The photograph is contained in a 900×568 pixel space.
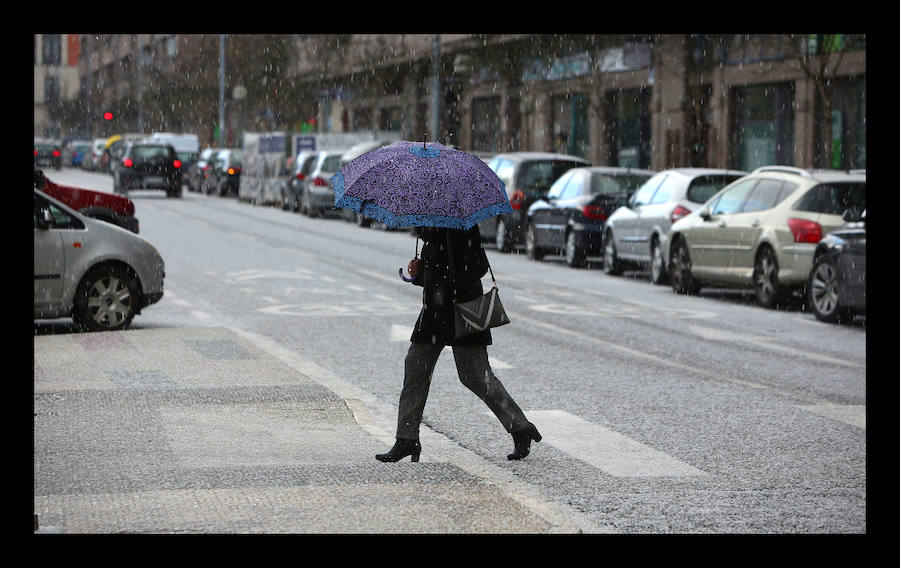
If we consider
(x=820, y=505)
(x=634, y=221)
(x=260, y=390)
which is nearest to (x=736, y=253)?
(x=634, y=221)

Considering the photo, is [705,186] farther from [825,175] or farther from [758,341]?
[758,341]

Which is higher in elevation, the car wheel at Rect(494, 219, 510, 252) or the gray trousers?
the car wheel at Rect(494, 219, 510, 252)

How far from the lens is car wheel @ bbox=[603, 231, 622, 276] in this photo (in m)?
22.1

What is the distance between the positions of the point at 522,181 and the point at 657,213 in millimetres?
5903

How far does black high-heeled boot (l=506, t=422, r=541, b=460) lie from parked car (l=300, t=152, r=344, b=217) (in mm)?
30657

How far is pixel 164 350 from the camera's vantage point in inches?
493

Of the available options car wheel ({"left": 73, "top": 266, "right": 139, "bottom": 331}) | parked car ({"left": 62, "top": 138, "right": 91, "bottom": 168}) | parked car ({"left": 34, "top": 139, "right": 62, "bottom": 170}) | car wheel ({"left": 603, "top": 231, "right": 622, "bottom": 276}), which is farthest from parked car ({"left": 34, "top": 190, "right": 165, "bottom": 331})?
parked car ({"left": 62, "top": 138, "right": 91, "bottom": 168})

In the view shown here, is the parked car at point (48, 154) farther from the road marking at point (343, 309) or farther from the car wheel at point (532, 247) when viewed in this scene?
the road marking at point (343, 309)

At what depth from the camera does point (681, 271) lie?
1923 cm

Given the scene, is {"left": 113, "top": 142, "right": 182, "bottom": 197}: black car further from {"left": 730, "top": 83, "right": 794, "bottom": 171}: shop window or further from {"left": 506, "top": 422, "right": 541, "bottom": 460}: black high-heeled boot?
{"left": 506, "top": 422, "right": 541, "bottom": 460}: black high-heeled boot

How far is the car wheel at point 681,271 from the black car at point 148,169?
33.9m
